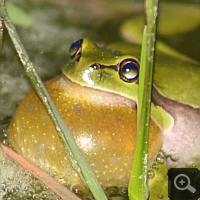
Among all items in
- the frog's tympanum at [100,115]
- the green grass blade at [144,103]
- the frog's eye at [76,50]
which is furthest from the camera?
the frog's eye at [76,50]

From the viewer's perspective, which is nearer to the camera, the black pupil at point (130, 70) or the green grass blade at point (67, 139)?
the green grass blade at point (67, 139)

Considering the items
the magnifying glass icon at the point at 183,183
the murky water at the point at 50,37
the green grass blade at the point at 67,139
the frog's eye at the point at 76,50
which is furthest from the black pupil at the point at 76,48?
the magnifying glass icon at the point at 183,183

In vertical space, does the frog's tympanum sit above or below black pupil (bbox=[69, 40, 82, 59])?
below

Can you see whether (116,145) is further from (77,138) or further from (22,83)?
(22,83)

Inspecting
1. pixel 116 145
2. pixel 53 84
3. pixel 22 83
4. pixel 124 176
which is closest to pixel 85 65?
pixel 53 84

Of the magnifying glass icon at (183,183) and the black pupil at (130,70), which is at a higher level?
the black pupil at (130,70)

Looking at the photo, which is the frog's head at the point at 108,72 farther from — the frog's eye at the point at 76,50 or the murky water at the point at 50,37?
the murky water at the point at 50,37

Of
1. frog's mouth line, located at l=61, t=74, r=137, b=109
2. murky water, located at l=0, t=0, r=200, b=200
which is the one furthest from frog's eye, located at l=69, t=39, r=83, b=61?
murky water, located at l=0, t=0, r=200, b=200

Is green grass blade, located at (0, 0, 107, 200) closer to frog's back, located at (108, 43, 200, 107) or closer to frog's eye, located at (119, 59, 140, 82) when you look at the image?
frog's eye, located at (119, 59, 140, 82)
